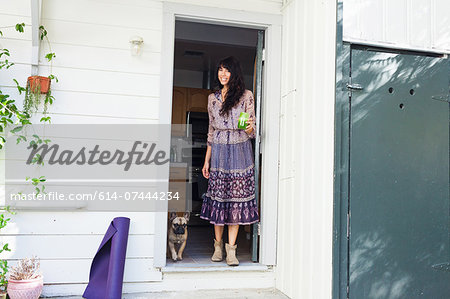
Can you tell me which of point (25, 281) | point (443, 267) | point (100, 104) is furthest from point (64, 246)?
point (443, 267)

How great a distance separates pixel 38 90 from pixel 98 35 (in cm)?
62

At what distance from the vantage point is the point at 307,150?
9.70ft

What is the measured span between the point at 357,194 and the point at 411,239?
506mm

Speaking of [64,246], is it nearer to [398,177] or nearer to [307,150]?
[307,150]

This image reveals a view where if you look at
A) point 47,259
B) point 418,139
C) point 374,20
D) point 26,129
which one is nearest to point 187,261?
point 47,259

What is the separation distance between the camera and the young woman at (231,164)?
3.42m

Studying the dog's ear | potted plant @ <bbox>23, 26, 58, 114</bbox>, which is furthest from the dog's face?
potted plant @ <bbox>23, 26, 58, 114</bbox>

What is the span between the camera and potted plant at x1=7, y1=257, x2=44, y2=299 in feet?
8.76

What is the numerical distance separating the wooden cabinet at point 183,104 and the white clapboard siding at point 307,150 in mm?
3401

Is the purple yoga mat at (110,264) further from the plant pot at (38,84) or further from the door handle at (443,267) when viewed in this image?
the door handle at (443,267)

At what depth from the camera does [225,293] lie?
319 centimetres

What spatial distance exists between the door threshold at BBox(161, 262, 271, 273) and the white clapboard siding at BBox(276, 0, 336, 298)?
19 centimetres

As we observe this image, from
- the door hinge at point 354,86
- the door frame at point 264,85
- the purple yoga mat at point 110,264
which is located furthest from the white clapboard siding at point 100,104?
the door hinge at point 354,86

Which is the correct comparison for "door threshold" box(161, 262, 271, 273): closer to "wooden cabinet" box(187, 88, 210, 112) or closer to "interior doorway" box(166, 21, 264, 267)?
"interior doorway" box(166, 21, 264, 267)
